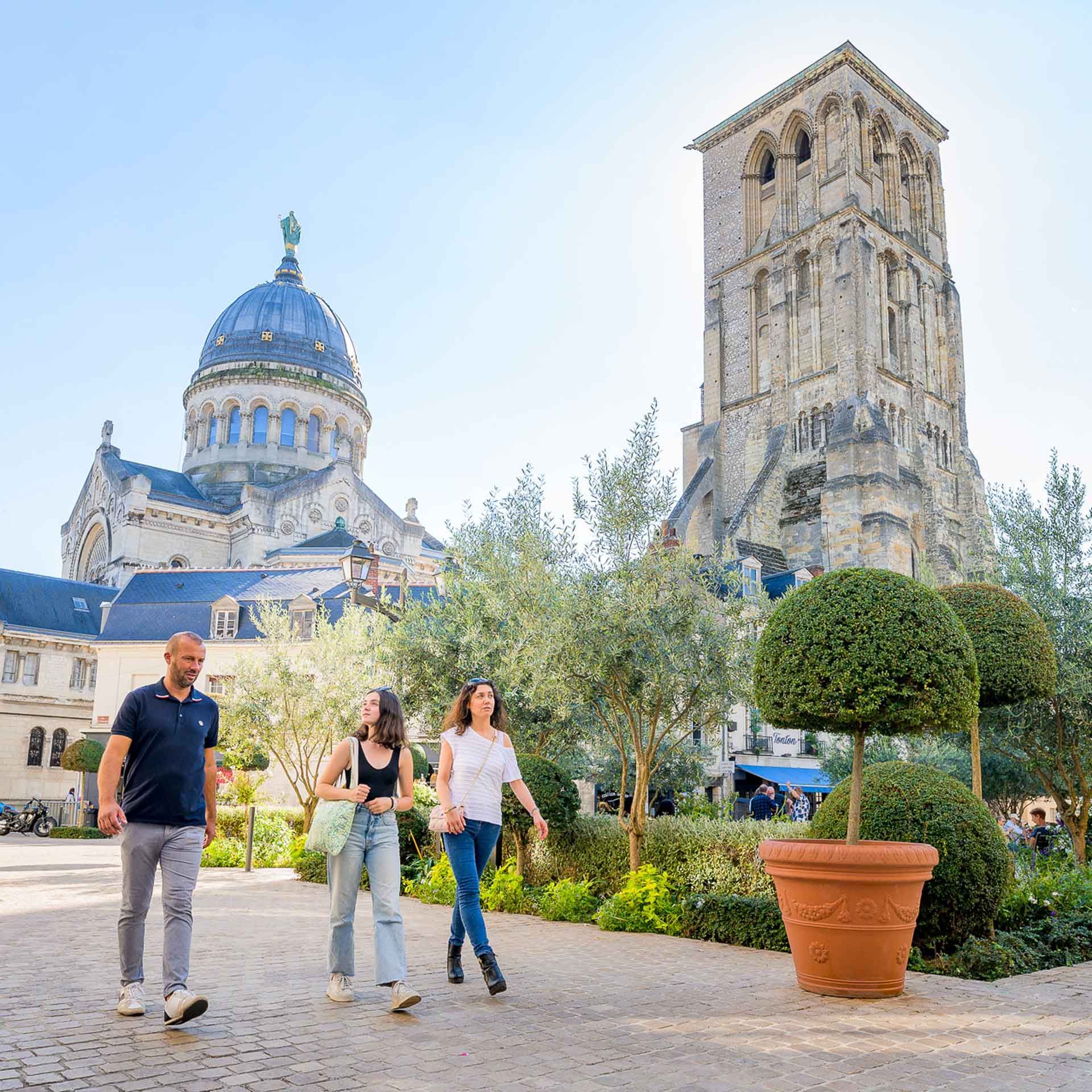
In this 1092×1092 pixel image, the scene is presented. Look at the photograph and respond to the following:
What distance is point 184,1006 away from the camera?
4227 mm

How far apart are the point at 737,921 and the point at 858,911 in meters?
2.57

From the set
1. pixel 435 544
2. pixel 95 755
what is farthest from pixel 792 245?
pixel 95 755

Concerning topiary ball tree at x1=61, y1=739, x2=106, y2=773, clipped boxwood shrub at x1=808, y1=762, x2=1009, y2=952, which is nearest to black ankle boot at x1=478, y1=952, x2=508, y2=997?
clipped boxwood shrub at x1=808, y1=762, x2=1009, y2=952

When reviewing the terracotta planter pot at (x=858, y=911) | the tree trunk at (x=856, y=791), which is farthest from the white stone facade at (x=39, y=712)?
the terracotta planter pot at (x=858, y=911)

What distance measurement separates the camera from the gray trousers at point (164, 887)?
446 cm

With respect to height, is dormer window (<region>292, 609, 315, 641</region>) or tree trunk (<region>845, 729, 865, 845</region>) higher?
dormer window (<region>292, 609, 315, 641</region>)

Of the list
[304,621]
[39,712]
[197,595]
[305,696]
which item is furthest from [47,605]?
[305,696]

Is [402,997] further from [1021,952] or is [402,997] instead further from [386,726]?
[1021,952]

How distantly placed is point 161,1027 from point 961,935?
5.11 m

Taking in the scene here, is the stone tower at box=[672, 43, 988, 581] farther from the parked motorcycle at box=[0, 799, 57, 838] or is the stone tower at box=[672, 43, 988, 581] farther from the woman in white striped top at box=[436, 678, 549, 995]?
the woman in white striped top at box=[436, 678, 549, 995]

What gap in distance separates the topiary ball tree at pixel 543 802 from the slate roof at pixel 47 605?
31962mm

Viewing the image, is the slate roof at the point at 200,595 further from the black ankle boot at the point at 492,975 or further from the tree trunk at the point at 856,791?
the black ankle boot at the point at 492,975

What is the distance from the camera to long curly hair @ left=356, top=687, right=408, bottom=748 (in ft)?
17.2

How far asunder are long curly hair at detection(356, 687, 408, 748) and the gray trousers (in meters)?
1.05
